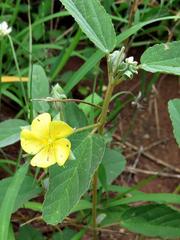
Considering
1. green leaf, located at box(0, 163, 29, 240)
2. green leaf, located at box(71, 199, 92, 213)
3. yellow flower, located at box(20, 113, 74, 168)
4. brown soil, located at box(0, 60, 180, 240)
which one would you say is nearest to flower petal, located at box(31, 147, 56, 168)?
yellow flower, located at box(20, 113, 74, 168)

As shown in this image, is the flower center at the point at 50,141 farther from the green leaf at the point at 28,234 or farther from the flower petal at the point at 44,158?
the green leaf at the point at 28,234

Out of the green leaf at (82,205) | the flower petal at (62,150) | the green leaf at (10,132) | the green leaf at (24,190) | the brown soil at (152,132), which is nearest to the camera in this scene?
the flower petal at (62,150)

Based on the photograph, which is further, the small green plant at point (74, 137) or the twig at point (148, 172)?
the twig at point (148, 172)

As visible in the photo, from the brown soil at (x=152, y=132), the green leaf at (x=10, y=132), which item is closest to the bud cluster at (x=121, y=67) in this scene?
the green leaf at (x=10, y=132)

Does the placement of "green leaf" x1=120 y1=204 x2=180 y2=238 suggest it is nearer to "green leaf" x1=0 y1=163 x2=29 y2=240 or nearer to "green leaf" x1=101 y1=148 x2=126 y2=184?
"green leaf" x1=101 y1=148 x2=126 y2=184

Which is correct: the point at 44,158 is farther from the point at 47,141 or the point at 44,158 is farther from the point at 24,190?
the point at 24,190

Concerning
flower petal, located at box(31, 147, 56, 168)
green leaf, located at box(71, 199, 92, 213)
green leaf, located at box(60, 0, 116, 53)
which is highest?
green leaf, located at box(60, 0, 116, 53)

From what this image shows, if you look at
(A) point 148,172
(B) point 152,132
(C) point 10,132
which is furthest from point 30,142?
(B) point 152,132
